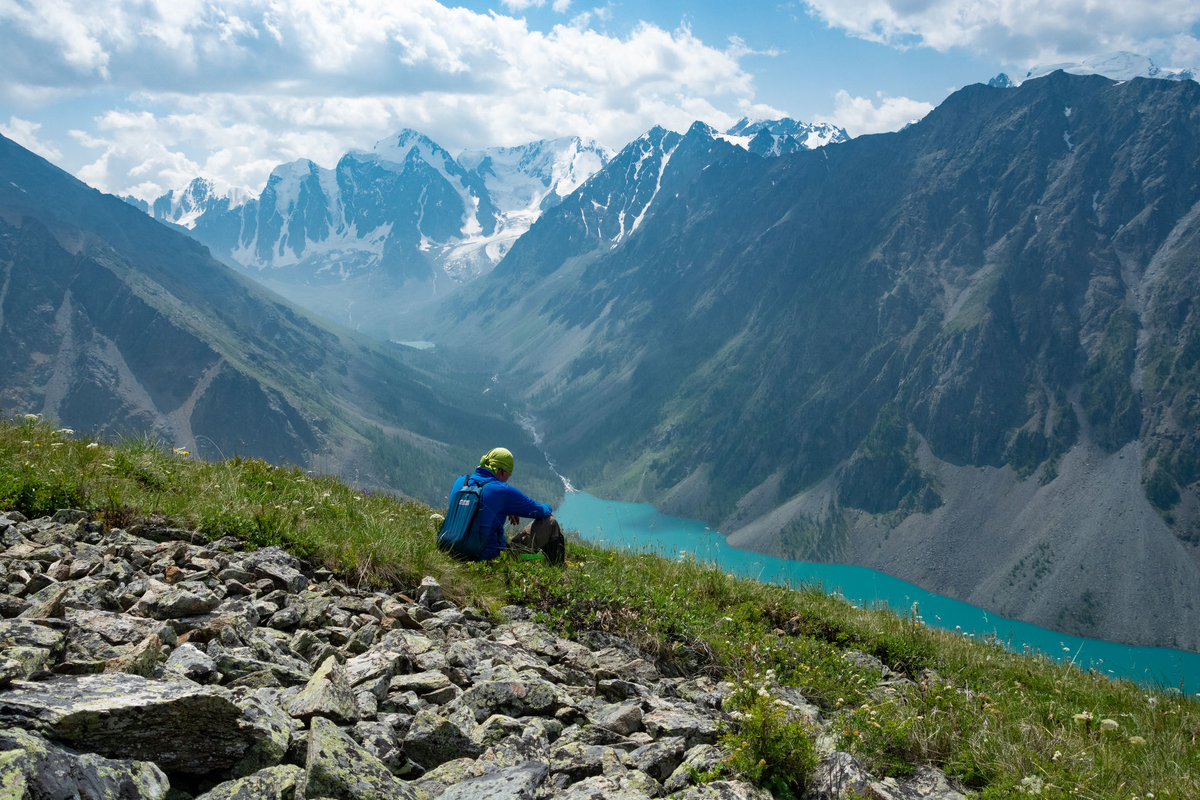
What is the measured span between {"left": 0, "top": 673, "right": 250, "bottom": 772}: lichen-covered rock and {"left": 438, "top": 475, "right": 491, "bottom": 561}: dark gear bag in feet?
20.8

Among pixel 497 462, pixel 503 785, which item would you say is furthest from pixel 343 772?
pixel 497 462

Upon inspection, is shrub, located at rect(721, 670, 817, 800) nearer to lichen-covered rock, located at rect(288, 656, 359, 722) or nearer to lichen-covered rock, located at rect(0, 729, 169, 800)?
lichen-covered rock, located at rect(288, 656, 359, 722)

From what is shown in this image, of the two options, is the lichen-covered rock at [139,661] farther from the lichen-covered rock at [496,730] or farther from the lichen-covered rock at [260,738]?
the lichen-covered rock at [496,730]

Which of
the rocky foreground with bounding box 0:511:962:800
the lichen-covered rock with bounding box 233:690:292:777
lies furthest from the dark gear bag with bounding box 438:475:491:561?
the lichen-covered rock with bounding box 233:690:292:777

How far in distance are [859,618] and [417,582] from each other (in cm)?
777

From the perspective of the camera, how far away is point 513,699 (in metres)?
6.67

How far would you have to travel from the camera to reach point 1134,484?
651 ft

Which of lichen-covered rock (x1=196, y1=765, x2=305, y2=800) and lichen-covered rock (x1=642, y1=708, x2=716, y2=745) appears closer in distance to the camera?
lichen-covered rock (x1=196, y1=765, x2=305, y2=800)

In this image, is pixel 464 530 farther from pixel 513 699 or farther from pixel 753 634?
pixel 753 634

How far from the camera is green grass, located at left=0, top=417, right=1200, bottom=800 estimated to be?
20.8 ft

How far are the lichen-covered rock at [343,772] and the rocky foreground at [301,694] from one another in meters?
0.02

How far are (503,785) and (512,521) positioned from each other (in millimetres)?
6622

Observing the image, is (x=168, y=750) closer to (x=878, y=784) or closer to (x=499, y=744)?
(x=499, y=744)

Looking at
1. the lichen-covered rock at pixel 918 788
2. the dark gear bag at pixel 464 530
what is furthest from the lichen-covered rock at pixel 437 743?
the dark gear bag at pixel 464 530
